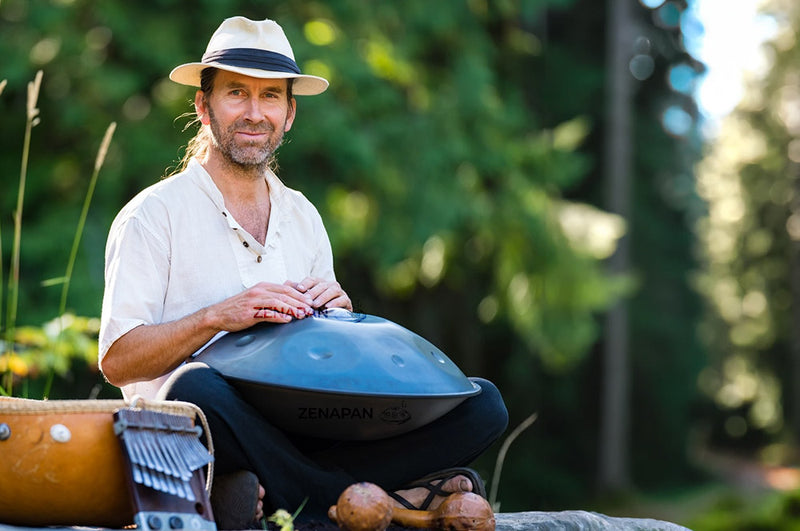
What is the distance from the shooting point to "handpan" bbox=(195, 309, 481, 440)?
2727 mm

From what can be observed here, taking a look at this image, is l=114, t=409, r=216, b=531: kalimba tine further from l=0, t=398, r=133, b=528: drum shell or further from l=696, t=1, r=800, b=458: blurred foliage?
l=696, t=1, r=800, b=458: blurred foliage

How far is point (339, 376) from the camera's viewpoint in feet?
8.93

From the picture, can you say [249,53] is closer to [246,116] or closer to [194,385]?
[246,116]

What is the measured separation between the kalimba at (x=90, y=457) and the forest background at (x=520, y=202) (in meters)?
1.14

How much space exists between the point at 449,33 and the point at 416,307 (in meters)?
4.60

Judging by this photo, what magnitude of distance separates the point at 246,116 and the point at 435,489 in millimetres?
1122

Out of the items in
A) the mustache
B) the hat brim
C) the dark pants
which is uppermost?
the hat brim

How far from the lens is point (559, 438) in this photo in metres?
20.0

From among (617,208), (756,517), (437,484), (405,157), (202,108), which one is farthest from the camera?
(617,208)

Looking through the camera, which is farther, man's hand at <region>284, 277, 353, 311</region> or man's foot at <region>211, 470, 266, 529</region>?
man's hand at <region>284, 277, 353, 311</region>

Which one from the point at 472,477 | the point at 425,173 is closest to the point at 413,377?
the point at 472,477

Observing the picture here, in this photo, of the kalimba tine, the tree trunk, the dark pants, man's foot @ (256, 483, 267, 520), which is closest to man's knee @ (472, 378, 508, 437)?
the dark pants

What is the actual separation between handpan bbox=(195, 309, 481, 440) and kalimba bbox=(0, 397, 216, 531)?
274 mm

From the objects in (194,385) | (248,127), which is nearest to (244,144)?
(248,127)
